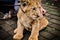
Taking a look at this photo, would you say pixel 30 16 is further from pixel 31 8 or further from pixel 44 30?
pixel 44 30

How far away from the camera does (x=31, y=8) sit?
1.51 m

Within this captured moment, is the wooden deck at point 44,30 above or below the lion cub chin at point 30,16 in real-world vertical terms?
below

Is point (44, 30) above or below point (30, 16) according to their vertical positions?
below

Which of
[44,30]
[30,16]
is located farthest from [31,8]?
[44,30]

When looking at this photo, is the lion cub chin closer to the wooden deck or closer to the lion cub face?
the lion cub face

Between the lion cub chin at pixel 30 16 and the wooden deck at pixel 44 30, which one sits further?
the wooden deck at pixel 44 30

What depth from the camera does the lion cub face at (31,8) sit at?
4.87 ft

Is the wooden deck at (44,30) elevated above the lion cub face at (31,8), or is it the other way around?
the lion cub face at (31,8)

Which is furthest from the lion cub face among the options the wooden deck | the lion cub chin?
the wooden deck

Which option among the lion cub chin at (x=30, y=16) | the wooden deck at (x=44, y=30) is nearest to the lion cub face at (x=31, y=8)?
the lion cub chin at (x=30, y=16)

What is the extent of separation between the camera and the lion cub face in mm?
1485

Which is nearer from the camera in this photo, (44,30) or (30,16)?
(30,16)

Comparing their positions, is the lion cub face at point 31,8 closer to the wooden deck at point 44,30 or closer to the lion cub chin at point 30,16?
the lion cub chin at point 30,16

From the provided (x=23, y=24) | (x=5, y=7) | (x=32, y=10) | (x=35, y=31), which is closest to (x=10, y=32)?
(x=23, y=24)
